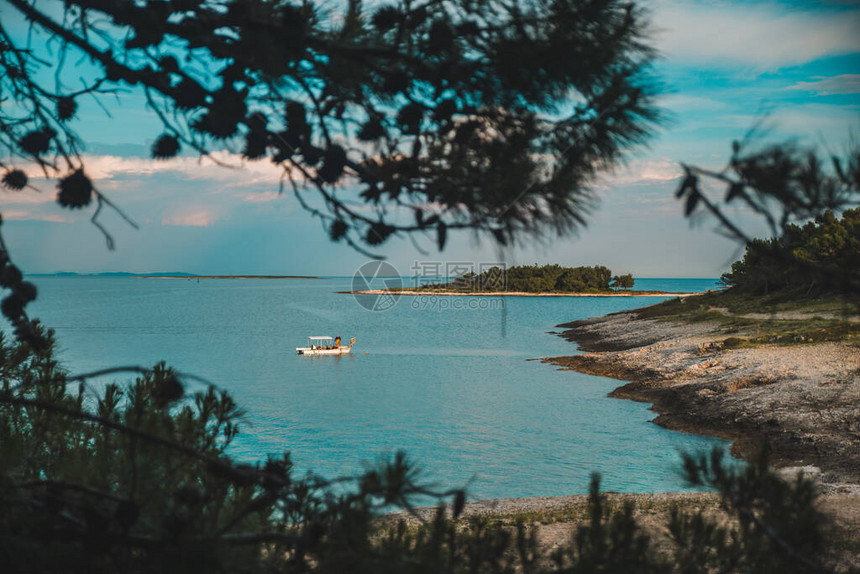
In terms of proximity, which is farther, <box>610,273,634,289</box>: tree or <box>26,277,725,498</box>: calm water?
<box>610,273,634,289</box>: tree

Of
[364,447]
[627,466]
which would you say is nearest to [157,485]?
[627,466]

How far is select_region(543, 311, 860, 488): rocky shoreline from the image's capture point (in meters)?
→ 14.0

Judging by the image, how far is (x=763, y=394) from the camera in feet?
59.6

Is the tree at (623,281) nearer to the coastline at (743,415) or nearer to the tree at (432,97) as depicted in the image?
the coastline at (743,415)

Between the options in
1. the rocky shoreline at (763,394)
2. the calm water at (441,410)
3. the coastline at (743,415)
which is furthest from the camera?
the calm water at (441,410)

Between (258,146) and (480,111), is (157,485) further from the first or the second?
(480,111)

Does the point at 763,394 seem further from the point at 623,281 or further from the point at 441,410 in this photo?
the point at 623,281

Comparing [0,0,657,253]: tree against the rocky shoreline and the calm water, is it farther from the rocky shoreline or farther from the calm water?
the rocky shoreline

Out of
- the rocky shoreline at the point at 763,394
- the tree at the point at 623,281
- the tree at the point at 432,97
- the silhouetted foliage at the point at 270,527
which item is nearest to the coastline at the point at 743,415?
the rocky shoreline at the point at 763,394

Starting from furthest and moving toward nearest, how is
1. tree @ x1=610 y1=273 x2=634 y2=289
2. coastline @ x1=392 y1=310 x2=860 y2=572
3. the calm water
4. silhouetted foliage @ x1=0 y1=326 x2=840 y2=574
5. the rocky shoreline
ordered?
tree @ x1=610 y1=273 x2=634 y2=289 < the calm water < the rocky shoreline < coastline @ x1=392 y1=310 x2=860 y2=572 < silhouetted foliage @ x1=0 y1=326 x2=840 y2=574

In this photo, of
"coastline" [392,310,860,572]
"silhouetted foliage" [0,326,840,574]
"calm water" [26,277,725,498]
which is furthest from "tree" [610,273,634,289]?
"silhouetted foliage" [0,326,840,574]

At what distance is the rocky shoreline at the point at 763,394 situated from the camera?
1400cm

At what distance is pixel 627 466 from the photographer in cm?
1681

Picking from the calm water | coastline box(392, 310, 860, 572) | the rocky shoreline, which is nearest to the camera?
coastline box(392, 310, 860, 572)
